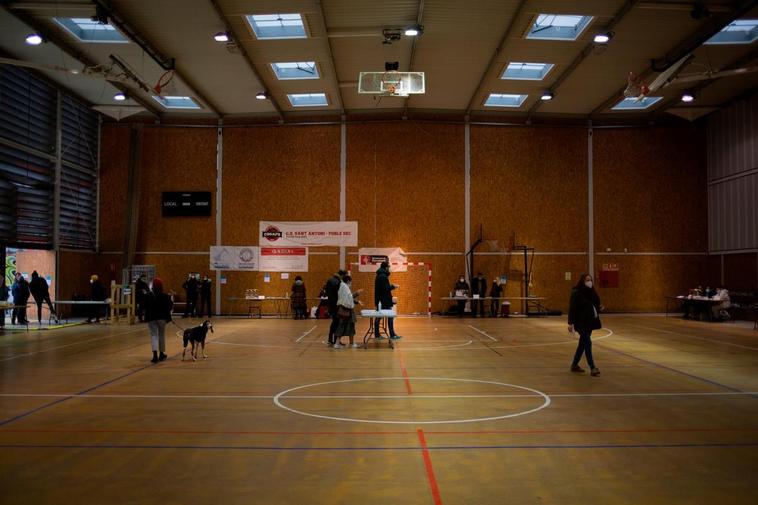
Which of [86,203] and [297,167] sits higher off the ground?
[297,167]

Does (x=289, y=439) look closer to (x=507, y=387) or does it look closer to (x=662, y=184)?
(x=507, y=387)

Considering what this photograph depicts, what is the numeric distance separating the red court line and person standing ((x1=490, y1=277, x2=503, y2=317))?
16.5 meters

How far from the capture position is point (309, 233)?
2291 cm

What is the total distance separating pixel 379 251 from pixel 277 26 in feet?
31.9

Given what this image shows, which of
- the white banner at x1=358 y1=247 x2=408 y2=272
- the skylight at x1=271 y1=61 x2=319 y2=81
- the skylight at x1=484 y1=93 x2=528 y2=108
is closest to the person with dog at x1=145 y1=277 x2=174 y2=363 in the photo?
the skylight at x1=271 y1=61 x2=319 y2=81

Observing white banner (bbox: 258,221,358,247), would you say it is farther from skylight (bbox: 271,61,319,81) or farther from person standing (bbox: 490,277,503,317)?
skylight (bbox: 271,61,319,81)

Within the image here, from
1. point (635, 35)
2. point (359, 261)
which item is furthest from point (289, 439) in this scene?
point (359, 261)

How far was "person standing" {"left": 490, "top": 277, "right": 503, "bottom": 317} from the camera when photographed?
22.2 meters

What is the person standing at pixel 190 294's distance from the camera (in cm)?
2162

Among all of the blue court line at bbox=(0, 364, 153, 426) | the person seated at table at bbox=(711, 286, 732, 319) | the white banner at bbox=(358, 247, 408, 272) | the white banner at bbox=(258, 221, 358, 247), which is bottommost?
the blue court line at bbox=(0, 364, 153, 426)

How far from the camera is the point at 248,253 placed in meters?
22.9

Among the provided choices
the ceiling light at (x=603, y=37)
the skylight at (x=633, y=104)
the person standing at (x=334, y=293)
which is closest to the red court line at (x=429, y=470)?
the person standing at (x=334, y=293)

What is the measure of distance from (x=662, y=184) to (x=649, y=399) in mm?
18107

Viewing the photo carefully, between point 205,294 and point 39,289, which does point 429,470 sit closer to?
point 39,289
